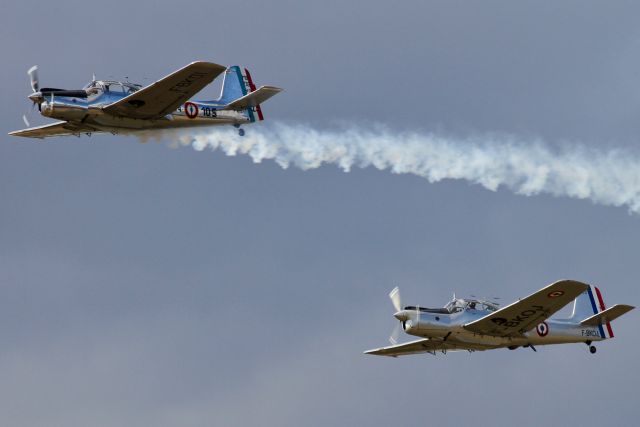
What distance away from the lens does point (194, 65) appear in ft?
163

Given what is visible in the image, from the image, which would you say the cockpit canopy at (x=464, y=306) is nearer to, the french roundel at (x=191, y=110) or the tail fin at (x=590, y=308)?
the tail fin at (x=590, y=308)

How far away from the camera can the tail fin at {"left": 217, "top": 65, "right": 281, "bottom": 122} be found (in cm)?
5575

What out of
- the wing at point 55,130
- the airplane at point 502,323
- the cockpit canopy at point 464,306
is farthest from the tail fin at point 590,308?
the wing at point 55,130

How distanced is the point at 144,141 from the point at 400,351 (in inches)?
502

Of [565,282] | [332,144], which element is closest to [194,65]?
[332,144]

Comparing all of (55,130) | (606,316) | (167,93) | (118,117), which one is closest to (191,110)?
(167,93)

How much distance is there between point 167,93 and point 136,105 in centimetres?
126

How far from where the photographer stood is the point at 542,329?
5459 cm

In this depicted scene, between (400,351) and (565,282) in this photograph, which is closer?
(565,282)

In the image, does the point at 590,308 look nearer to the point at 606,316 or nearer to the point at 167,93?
the point at 606,316

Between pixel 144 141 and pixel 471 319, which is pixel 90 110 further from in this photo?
pixel 471 319

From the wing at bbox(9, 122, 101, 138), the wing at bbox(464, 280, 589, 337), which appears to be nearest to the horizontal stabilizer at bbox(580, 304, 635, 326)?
the wing at bbox(464, 280, 589, 337)

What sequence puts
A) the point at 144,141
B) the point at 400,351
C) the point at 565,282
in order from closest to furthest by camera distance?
1. the point at 565,282
2. the point at 144,141
3. the point at 400,351

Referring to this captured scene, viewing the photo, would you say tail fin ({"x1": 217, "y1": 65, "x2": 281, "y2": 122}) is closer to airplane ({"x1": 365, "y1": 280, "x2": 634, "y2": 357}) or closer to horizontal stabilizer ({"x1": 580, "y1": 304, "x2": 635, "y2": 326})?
airplane ({"x1": 365, "y1": 280, "x2": 634, "y2": 357})
